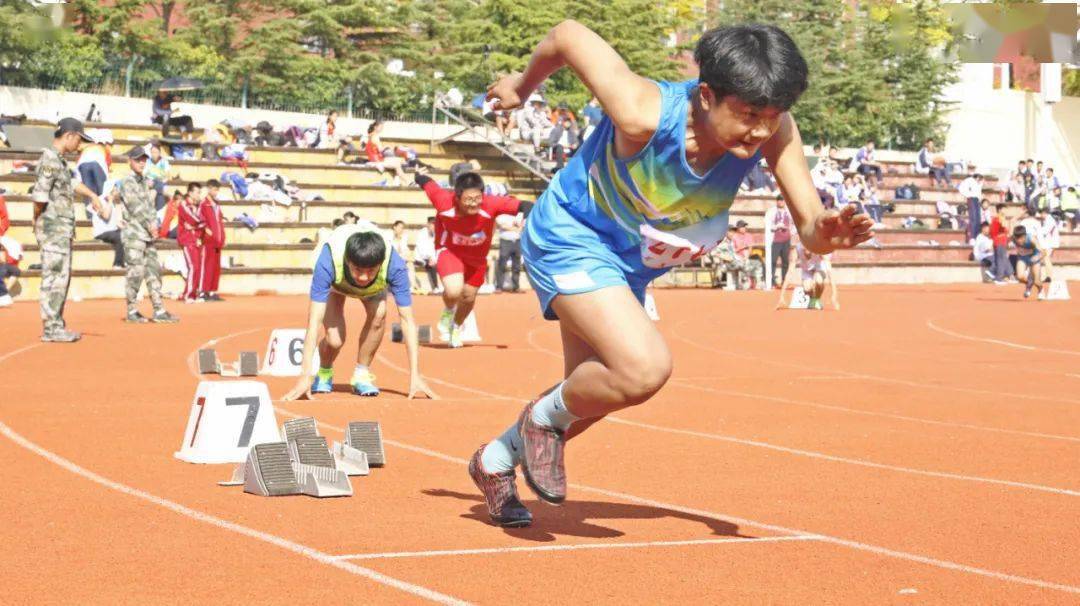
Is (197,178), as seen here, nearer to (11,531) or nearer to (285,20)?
(285,20)

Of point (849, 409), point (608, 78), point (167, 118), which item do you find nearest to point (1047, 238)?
point (167, 118)

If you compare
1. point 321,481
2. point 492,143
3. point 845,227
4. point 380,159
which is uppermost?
point 492,143

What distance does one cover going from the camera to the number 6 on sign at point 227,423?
28.8 feet

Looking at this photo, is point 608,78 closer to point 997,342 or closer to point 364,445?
point 364,445

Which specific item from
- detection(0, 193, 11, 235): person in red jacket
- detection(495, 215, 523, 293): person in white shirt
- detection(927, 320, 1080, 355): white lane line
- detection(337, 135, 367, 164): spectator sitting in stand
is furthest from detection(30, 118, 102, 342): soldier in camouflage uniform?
Answer: detection(337, 135, 367, 164): spectator sitting in stand

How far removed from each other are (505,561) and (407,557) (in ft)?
1.24

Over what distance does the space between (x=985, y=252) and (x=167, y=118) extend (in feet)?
68.3

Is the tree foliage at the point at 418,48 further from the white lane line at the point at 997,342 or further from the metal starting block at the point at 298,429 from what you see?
the metal starting block at the point at 298,429

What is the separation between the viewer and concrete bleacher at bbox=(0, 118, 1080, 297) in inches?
1112

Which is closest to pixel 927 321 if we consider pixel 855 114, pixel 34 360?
pixel 34 360

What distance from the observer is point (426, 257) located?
30.8 meters

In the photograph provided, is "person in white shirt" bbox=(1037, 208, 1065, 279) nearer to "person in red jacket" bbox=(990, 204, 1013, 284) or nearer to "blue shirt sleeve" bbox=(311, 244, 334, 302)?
"person in red jacket" bbox=(990, 204, 1013, 284)

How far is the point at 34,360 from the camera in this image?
1549cm

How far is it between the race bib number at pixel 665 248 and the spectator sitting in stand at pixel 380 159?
1126 inches
